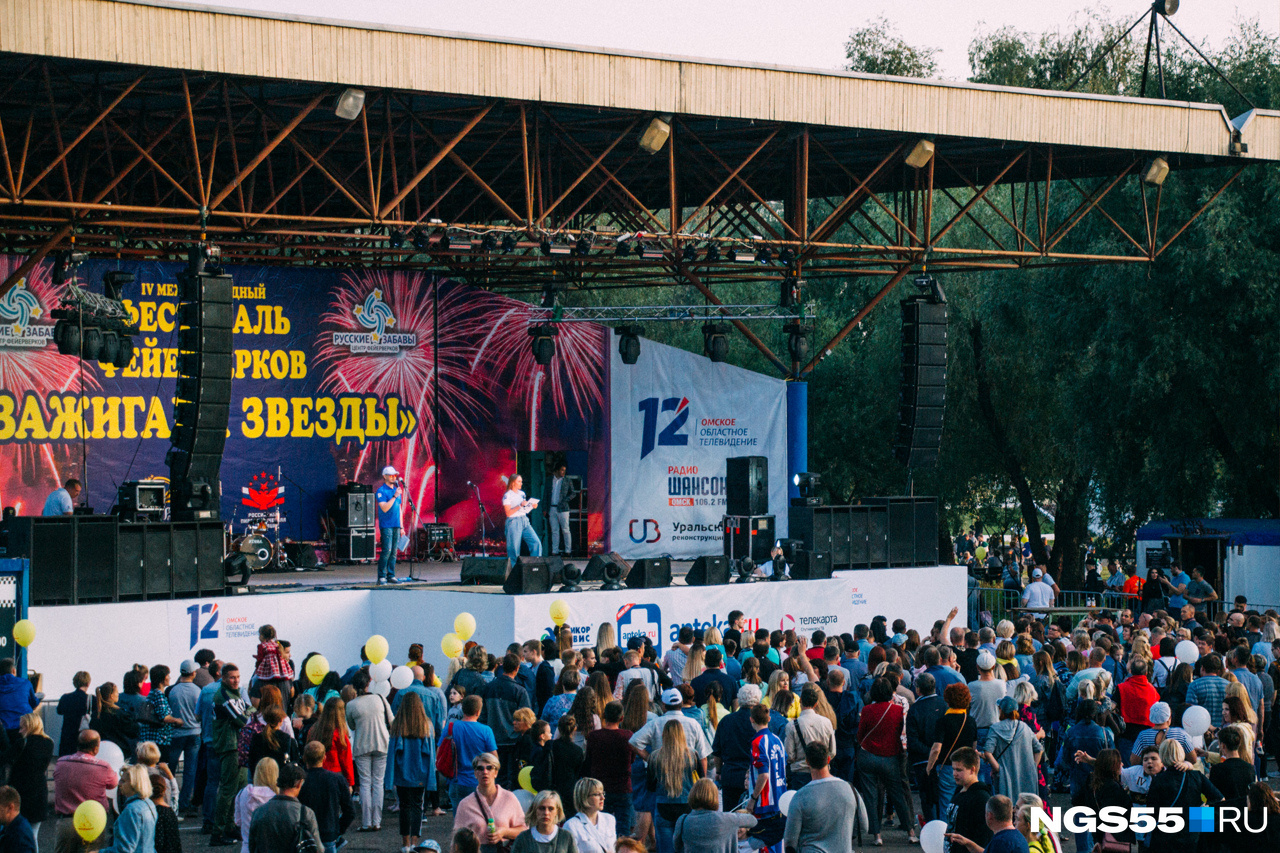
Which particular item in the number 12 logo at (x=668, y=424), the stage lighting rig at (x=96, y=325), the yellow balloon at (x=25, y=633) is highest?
the stage lighting rig at (x=96, y=325)

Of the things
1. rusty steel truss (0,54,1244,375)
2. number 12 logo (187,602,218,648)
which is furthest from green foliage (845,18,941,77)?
number 12 logo (187,602,218,648)

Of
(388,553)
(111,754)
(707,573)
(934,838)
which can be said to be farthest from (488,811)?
(388,553)

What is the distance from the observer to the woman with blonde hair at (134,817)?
25.0 ft

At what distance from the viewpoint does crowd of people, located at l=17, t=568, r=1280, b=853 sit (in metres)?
7.61

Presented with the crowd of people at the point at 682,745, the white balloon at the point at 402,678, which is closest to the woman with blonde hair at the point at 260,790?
the crowd of people at the point at 682,745

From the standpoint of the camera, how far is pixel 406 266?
2509cm

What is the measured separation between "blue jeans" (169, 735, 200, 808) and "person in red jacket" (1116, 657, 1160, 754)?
271 inches

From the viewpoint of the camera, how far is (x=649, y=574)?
17.5 m

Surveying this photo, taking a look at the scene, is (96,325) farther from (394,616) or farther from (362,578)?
(394,616)

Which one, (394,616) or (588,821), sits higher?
(394,616)

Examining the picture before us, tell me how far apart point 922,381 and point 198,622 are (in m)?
10.1

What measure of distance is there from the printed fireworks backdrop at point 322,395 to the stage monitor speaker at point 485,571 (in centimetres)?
612

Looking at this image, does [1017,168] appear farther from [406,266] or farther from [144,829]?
[144,829]

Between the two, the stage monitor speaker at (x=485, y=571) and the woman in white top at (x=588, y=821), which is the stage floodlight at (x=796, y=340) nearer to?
the stage monitor speaker at (x=485, y=571)
